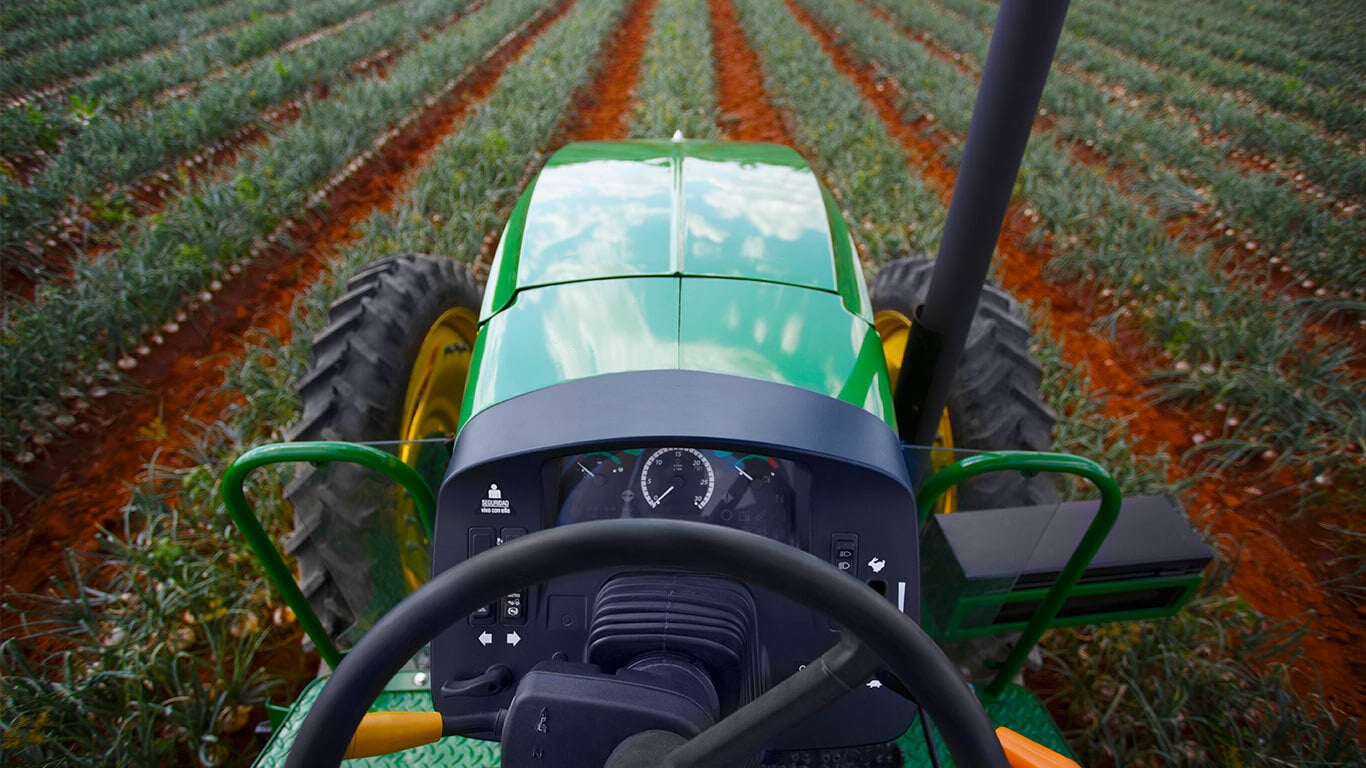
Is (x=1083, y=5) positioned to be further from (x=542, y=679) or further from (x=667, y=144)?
(x=542, y=679)

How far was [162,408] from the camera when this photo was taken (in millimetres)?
3141

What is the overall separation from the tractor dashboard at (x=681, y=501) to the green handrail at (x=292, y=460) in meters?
0.20

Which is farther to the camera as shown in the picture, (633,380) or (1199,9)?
(1199,9)

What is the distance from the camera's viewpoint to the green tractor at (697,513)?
0.69m

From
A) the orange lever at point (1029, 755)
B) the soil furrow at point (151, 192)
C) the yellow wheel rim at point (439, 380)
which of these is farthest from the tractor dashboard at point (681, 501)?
the soil furrow at point (151, 192)

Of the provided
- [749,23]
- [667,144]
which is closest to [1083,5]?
[749,23]

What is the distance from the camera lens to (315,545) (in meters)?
1.71

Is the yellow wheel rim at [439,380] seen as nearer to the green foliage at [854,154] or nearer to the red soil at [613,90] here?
the green foliage at [854,154]

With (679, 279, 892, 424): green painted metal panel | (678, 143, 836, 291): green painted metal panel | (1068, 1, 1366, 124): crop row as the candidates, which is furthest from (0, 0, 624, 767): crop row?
(1068, 1, 1366, 124): crop row

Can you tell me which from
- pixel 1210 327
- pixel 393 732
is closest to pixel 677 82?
pixel 1210 327

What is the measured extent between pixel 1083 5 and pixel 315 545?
12.8m

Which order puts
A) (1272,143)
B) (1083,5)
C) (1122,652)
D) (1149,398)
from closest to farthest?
(1122,652) < (1149,398) < (1272,143) < (1083,5)

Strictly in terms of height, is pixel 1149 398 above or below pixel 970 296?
below

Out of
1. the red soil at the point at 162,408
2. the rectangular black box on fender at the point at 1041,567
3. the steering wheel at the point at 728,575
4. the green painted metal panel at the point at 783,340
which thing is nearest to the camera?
the steering wheel at the point at 728,575
